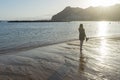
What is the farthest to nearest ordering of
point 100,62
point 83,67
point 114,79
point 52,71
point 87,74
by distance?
point 100,62 < point 83,67 < point 52,71 < point 87,74 < point 114,79

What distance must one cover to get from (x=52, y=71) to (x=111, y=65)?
376 centimetres

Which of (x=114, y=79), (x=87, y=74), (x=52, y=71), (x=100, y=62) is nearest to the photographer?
(x=114, y=79)

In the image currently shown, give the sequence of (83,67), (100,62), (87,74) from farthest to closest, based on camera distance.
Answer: (100,62), (83,67), (87,74)

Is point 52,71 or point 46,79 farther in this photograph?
point 52,71

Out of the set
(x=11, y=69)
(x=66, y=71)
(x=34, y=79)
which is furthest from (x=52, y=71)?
(x=11, y=69)

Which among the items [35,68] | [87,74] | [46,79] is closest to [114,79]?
[87,74]

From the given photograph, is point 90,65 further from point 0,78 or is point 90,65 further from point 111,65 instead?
point 0,78

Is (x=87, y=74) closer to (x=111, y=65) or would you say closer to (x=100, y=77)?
(x=100, y=77)

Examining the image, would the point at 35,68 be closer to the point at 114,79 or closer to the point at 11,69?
the point at 11,69

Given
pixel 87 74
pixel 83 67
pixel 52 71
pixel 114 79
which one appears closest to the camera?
pixel 114 79

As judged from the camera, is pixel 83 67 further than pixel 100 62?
No

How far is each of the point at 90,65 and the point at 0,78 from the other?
5.40 meters

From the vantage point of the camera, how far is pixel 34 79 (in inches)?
353

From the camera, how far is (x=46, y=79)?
29.5ft
